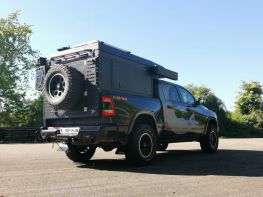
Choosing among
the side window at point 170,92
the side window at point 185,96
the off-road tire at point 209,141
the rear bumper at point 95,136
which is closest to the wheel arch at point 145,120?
the rear bumper at point 95,136

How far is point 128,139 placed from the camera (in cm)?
786

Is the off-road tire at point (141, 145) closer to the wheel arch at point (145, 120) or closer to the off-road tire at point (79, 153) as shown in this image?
the wheel arch at point (145, 120)

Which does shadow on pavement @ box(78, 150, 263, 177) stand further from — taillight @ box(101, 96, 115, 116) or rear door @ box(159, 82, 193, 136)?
taillight @ box(101, 96, 115, 116)

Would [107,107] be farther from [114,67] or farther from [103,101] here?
[114,67]

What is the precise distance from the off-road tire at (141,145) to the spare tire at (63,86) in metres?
1.45

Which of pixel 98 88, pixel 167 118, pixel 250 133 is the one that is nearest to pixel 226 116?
pixel 250 133

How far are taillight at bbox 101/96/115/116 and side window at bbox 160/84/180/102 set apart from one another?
7.37 feet

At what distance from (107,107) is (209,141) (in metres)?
4.98

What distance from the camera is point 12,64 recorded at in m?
39.7

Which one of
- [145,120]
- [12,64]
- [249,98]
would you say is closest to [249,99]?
[249,98]

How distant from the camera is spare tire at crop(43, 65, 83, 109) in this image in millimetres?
7590

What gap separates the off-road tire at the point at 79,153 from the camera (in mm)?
8913

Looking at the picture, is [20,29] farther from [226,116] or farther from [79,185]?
[79,185]

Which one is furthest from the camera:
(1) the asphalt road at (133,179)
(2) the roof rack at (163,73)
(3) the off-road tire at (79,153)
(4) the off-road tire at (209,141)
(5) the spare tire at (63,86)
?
(4) the off-road tire at (209,141)
